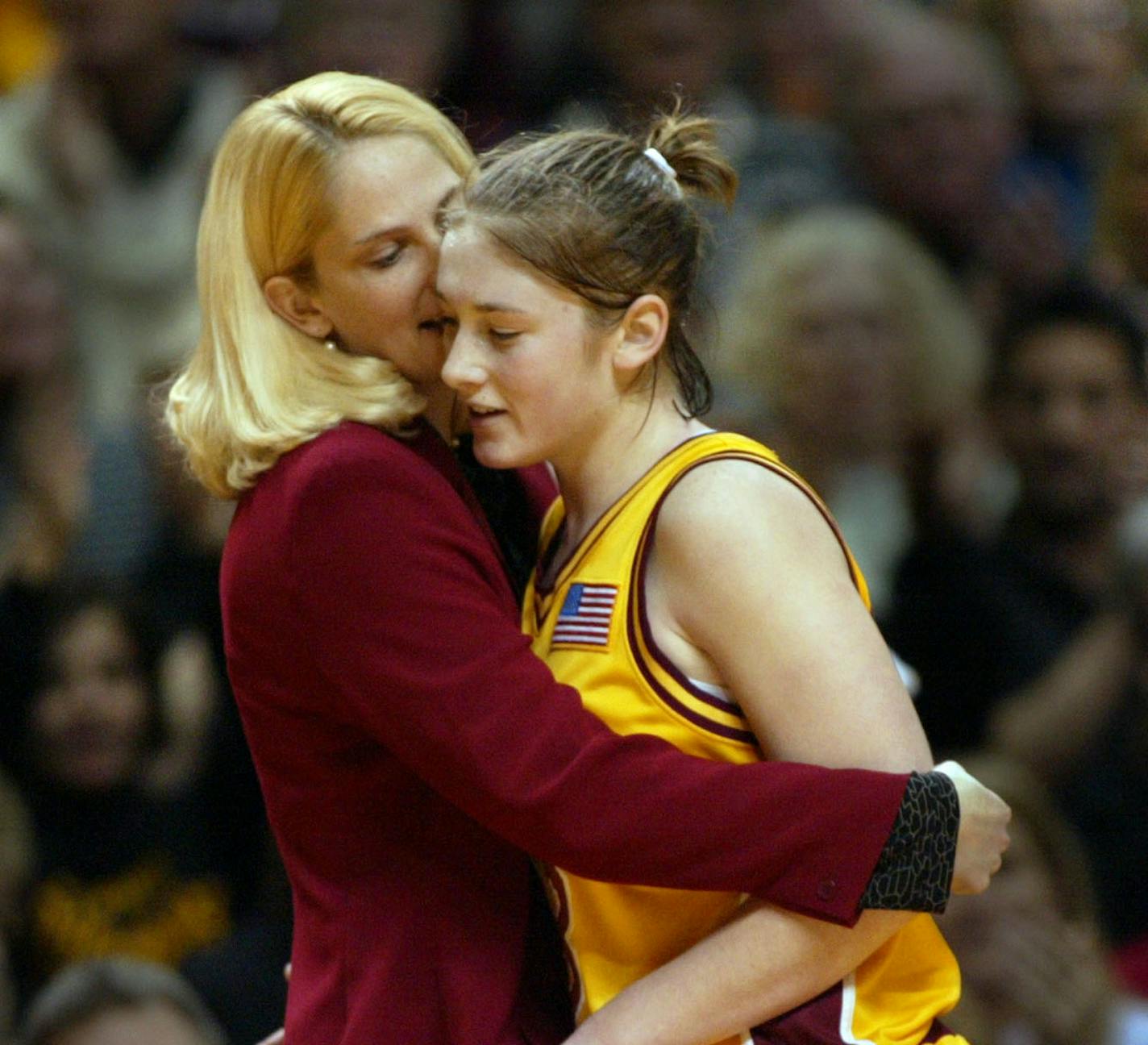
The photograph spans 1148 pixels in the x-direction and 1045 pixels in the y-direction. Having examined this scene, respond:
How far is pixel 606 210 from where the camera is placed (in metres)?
2.10

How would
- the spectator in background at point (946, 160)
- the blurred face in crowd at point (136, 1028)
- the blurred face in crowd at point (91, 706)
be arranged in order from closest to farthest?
the blurred face in crowd at point (136, 1028) → the blurred face in crowd at point (91, 706) → the spectator in background at point (946, 160)

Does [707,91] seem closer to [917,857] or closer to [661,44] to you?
[661,44]

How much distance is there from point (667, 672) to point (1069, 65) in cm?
325

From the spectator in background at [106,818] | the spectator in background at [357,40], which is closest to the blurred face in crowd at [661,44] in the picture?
the spectator in background at [357,40]

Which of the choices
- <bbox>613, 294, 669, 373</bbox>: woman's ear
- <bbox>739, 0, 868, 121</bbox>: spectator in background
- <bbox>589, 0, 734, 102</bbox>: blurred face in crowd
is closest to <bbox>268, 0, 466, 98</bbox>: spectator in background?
<bbox>589, 0, 734, 102</bbox>: blurred face in crowd

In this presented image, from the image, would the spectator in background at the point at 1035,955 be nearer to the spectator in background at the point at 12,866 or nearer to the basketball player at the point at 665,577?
the basketball player at the point at 665,577

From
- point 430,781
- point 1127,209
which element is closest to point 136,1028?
point 430,781

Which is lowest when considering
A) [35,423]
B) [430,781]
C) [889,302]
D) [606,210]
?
[35,423]

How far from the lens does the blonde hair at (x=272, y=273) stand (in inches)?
86.3

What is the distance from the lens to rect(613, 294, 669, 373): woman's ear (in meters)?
2.13

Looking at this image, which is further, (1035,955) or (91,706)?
(91,706)

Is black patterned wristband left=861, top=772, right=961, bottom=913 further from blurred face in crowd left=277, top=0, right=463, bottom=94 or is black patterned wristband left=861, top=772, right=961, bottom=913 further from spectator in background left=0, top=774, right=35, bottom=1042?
blurred face in crowd left=277, top=0, right=463, bottom=94

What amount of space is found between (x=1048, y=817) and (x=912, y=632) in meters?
0.49

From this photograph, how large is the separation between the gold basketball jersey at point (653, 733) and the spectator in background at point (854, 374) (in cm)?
208
